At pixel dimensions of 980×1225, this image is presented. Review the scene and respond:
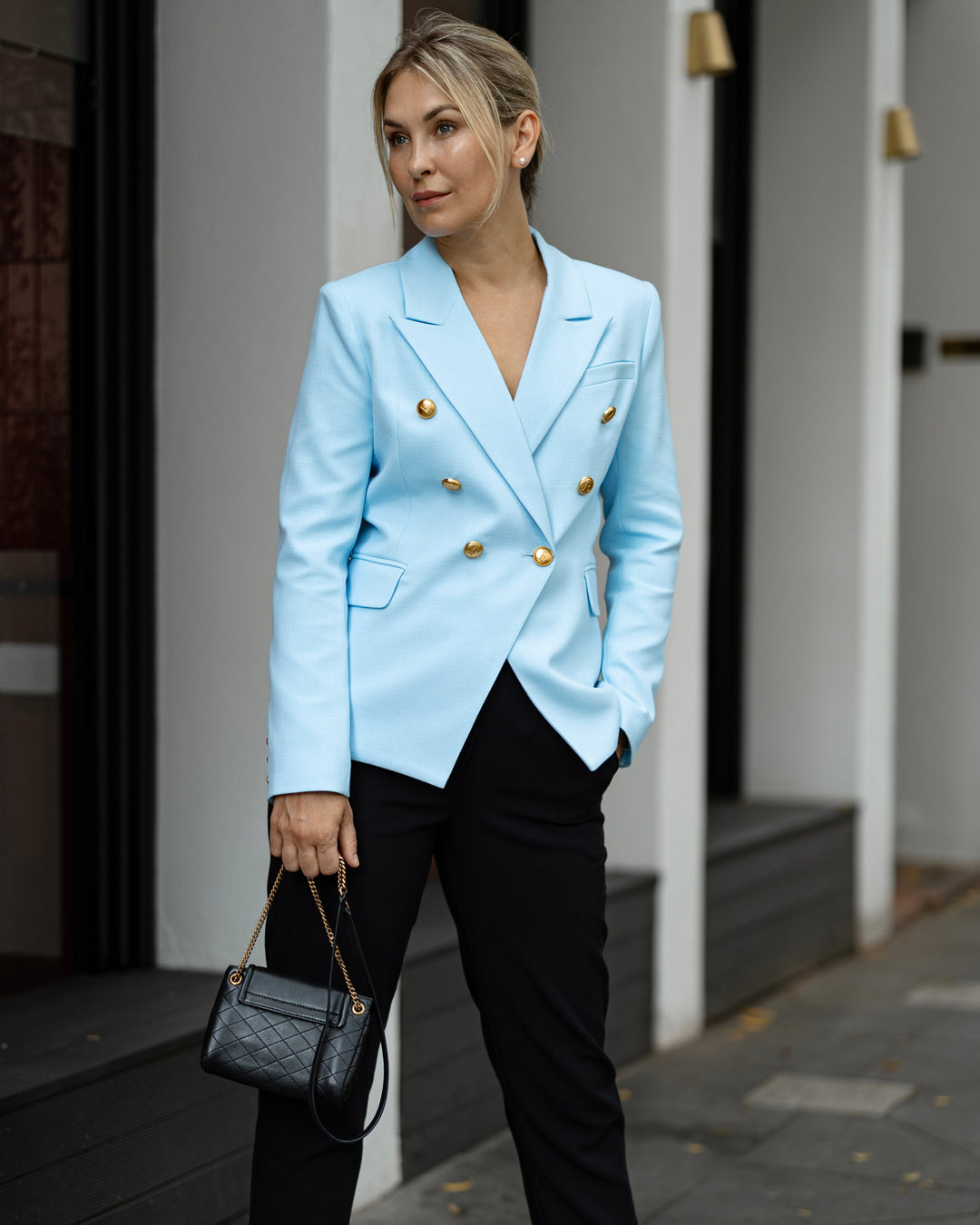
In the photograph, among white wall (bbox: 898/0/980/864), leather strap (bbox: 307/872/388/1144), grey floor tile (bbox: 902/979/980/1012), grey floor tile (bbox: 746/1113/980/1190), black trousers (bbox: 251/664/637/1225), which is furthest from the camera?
white wall (bbox: 898/0/980/864)

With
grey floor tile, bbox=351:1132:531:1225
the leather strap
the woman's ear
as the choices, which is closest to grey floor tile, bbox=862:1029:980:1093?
grey floor tile, bbox=351:1132:531:1225

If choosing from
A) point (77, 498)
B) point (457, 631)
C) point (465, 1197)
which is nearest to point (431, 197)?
point (457, 631)

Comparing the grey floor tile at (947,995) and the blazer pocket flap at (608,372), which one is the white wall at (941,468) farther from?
the blazer pocket flap at (608,372)

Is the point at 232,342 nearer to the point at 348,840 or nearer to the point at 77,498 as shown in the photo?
the point at 77,498

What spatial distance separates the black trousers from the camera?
2.26 metres

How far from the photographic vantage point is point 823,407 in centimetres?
641

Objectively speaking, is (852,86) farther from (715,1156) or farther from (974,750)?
(715,1156)

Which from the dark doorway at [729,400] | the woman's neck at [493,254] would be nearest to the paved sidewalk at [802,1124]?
the dark doorway at [729,400]

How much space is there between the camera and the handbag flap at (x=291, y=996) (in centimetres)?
219

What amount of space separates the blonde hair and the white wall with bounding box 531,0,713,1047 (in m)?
2.51

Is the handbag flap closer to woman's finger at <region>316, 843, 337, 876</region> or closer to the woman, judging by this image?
the woman

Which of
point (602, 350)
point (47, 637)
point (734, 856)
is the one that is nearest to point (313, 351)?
point (602, 350)

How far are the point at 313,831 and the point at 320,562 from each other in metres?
0.35

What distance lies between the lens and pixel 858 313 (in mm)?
6316
